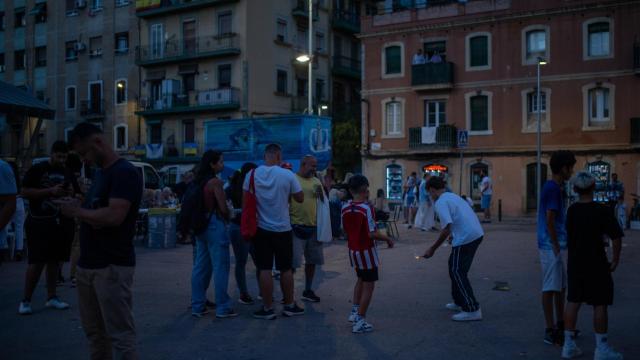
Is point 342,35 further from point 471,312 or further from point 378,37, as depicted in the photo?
point 471,312

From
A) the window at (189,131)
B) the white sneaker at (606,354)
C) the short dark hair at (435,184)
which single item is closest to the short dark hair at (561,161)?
the short dark hair at (435,184)

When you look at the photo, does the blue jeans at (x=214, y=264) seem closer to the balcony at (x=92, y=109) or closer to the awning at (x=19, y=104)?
the awning at (x=19, y=104)

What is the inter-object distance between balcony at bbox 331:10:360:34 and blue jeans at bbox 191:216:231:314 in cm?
4026

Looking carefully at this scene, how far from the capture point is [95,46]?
48.7 meters

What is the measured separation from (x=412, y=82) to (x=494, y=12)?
518cm

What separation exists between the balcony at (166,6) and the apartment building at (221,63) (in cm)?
6

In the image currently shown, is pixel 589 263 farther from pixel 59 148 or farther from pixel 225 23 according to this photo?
pixel 225 23

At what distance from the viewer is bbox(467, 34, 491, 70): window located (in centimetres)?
3369

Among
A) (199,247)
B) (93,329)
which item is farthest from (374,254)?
(93,329)

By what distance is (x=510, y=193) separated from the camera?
33.2 m

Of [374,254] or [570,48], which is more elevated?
[570,48]

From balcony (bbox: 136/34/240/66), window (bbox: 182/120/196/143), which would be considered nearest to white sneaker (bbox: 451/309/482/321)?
balcony (bbox: 136/34/240/66)

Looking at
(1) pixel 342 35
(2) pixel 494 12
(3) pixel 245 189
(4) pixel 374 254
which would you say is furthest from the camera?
(1) pixel 342 35

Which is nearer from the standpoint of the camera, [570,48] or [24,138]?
[570,48]
